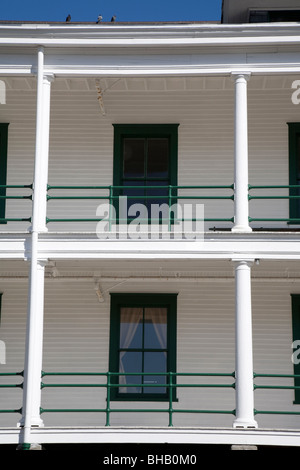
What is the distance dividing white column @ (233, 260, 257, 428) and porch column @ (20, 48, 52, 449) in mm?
3315

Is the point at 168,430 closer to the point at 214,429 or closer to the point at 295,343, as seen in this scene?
the point at 214,429

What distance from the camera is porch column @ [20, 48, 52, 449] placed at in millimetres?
13812

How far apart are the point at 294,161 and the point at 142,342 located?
15.5 ft

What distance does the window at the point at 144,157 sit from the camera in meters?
17.0

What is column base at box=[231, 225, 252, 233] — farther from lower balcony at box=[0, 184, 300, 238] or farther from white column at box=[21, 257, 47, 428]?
white column at box=[21, 257, 47, 428]

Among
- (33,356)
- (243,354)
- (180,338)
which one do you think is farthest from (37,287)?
(243,354)

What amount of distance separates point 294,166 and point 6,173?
5835mm

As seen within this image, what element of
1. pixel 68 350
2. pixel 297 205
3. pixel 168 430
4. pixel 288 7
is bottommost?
pixel 168 430

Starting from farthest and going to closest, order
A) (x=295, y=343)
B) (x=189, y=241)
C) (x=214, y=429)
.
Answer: (x=295, y=343)
(x=189, y=241)
(x=214, y=429)

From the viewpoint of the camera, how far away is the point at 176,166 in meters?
16.9

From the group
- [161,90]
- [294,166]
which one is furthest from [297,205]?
[161,90]

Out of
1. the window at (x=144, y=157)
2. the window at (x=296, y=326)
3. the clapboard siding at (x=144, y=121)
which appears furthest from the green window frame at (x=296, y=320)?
the window at (x=144, y=157)

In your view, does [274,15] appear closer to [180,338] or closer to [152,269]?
[152,269]

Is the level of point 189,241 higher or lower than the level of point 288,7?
lower
